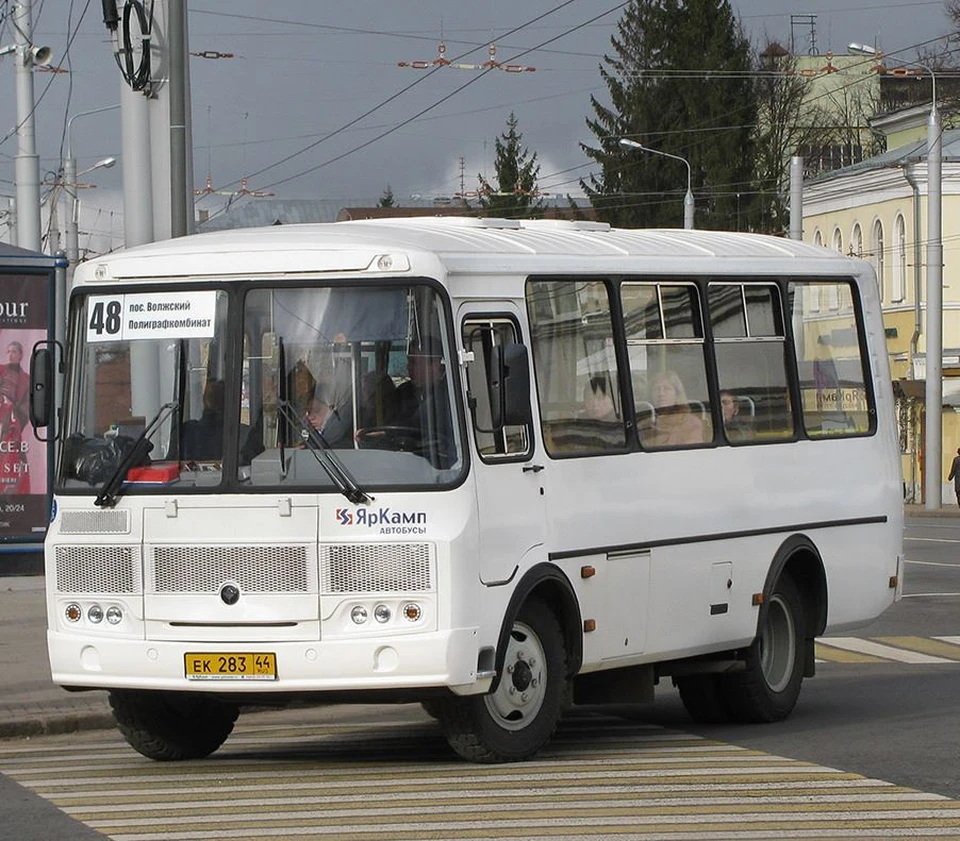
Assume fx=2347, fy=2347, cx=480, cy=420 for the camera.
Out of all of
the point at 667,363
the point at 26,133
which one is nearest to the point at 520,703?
the point at 667,363

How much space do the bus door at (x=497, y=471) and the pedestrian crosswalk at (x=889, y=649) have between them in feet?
22.2

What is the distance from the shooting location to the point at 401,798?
10195 millimetres

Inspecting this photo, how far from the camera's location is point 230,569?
11.0 meters

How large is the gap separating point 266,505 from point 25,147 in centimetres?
2309

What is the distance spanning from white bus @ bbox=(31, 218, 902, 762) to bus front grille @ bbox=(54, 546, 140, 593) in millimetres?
14

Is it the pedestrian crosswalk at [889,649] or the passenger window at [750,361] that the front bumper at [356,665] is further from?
the pedestrian crosswalk at [889,649]

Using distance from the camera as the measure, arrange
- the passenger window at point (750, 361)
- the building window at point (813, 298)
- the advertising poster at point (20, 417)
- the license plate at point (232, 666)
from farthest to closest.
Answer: the advertising poster at point (20, 417)
the building window at point (813, 298)
the passenger window at point (750, 361)
the license plate at point (232, 666)

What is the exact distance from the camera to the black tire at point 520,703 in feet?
36.7

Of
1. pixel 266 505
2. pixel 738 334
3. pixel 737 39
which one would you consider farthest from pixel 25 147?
pixel 737 39

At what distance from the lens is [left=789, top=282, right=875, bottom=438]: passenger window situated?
14312 millimetres

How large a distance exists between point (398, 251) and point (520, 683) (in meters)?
2.19

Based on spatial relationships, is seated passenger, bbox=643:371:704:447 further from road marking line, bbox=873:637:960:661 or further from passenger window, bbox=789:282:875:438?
road marking line, bbox=873:637:960:661

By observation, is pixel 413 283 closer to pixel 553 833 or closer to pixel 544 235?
pixel 544 235

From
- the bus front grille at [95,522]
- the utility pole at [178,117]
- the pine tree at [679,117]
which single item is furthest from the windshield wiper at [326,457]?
the pine tree at [679,117]
